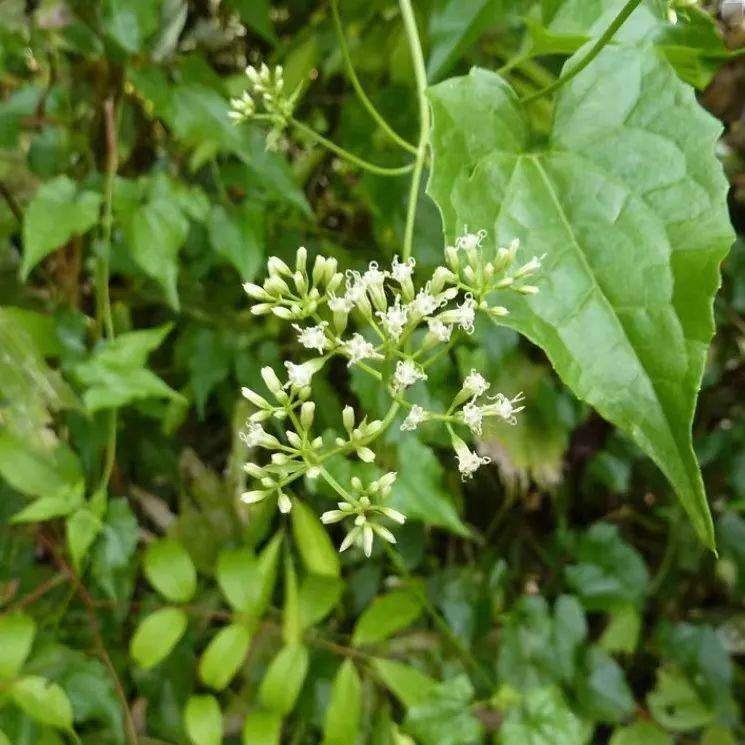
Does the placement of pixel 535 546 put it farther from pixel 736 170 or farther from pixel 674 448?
pixel 674 448

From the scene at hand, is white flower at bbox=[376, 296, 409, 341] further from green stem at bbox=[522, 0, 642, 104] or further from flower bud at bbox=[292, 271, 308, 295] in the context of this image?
green stem at bbox=[522, 0, 642, 104]

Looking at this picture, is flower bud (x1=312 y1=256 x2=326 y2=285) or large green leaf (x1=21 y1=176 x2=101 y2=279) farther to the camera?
large green leaf (x1=21 y1=176 x2=101 y2=279)

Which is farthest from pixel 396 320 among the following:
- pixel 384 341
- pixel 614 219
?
pixel 614 219

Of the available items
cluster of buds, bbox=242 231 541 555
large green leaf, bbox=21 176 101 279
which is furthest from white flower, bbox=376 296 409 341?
large green leaf, bbox=21 176 101 279

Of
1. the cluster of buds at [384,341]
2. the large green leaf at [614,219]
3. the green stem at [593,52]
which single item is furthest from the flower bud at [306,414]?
the green stem at [593,52]

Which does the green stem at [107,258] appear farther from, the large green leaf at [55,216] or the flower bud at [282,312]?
the flower bud at [282,312]

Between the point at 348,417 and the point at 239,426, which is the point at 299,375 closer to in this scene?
the point at 348,417
